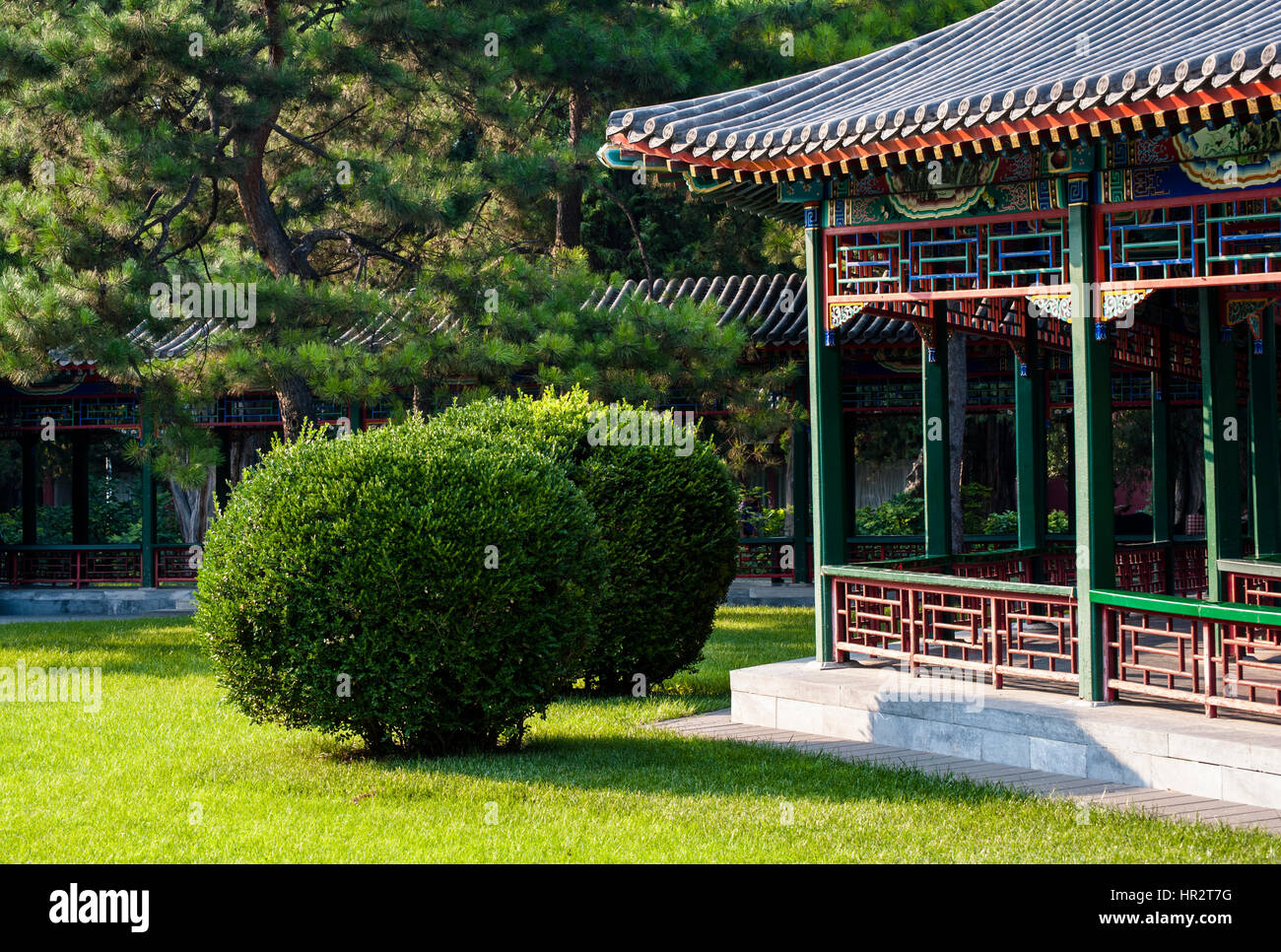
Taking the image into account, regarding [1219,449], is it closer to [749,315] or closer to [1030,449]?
[1030,449]

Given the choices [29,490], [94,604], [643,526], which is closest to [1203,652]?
[643,526]

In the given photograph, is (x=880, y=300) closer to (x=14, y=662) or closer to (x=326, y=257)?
(x=14, y=662)

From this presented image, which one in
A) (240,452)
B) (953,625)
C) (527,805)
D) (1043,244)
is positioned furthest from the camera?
(240,452)

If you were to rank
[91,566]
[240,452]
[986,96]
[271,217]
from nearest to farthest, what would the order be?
[986,96], [271,217], [91,566], [240,452]

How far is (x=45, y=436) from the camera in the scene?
798 inches

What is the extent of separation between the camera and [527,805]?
758 centimetres

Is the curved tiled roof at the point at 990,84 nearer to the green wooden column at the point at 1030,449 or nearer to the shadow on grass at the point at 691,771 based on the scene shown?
the green wooden column at the point at 1030,449

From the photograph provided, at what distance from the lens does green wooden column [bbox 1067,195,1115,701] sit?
864cm

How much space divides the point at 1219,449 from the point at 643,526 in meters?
4.24

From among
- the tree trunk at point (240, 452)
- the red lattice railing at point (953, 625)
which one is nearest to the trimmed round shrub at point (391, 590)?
the red lattice railing at point (953, 625)

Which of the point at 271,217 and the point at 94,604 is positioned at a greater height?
the point at 271,217

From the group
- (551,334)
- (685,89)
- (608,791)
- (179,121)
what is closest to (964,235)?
(608,791)

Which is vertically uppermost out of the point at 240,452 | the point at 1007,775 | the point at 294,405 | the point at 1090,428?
the point at 294,405

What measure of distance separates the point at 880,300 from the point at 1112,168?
5.67 feet
